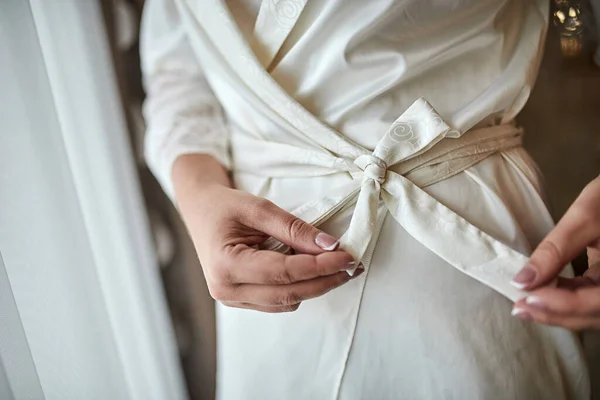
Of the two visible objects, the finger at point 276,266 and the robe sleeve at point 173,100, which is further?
the robe sleeve at point 173,100

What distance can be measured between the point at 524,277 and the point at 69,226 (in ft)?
1.63

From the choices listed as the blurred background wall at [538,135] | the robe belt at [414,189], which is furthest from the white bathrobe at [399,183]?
the blurred background wall at [538,135]

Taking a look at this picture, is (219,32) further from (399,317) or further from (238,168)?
(399,317)

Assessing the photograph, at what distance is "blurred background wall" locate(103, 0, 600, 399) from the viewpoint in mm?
608

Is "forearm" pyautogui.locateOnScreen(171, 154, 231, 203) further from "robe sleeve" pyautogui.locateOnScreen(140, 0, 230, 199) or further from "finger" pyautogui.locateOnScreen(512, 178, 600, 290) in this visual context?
"finger" pyautogui.locateOnScreen(512, 178, 600, 290)

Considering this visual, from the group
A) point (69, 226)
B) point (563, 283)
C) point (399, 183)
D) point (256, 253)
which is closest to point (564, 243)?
point (563, 283)

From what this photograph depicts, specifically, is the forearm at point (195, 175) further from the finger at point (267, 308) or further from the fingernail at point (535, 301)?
the fingernail at point (535, 301)

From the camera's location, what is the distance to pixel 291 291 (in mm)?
432

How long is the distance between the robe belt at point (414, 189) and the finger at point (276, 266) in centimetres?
2

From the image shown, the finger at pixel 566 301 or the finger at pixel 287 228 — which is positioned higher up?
the finger at pixel 287 228

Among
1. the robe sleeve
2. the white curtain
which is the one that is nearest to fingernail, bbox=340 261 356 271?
the robe sleeve

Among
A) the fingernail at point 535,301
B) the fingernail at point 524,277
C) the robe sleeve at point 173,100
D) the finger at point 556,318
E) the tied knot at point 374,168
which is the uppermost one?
the robe sleeve at point 173,100

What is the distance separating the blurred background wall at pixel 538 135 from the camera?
2.00 ft

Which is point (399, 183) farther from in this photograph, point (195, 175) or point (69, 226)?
point (69, 226)
